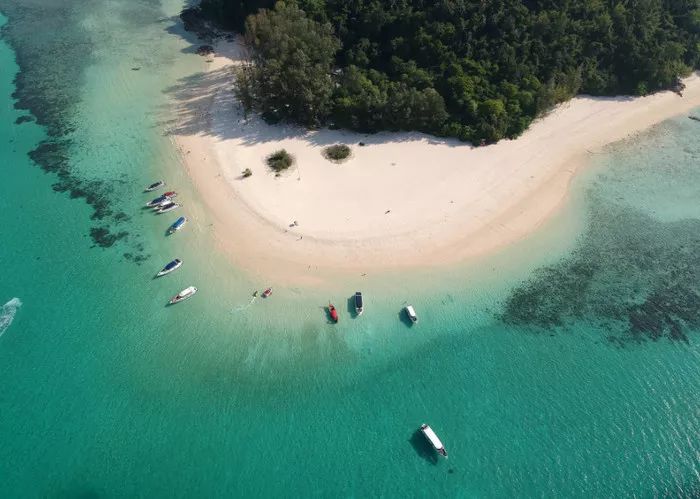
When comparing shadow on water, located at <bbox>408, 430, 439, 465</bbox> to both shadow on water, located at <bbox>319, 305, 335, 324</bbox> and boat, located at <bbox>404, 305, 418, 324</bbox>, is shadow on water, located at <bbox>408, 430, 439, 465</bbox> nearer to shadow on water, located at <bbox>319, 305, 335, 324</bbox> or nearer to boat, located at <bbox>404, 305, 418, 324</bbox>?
boat, located at <bbox>404, 305, 418, 324</bbox>

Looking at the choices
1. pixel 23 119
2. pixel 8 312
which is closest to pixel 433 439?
pixel 8 312

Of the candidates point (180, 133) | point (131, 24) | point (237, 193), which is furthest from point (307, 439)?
point (131, 24)

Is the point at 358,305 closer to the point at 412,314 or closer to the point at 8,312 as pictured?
the point at 412,314

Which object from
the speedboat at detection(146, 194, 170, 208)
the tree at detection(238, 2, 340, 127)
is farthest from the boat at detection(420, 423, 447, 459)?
the tree at detection(238, 2, 340, 127)

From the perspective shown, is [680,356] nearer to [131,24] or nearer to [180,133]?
[180,133]

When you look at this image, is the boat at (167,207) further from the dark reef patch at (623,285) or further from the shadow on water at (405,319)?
Result: the dark reef patch at (623,285)
